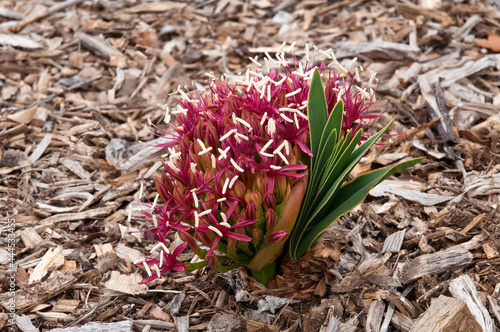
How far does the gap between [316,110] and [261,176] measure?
338 millimetres

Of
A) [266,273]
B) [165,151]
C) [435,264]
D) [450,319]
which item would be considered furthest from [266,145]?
[165,151]

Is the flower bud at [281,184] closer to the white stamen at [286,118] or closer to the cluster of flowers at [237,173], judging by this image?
the cluster of flowers at [237,173]

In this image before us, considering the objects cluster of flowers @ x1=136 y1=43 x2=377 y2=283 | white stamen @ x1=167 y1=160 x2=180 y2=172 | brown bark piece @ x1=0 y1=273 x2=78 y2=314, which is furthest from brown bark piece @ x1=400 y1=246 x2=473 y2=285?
brown bark piece @ x1=0 y1=273 x2=78 y2=314

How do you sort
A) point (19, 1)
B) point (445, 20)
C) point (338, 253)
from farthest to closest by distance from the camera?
point (19, 1), point (445, 20), point (338, 253)

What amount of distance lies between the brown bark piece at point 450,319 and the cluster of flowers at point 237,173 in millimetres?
691

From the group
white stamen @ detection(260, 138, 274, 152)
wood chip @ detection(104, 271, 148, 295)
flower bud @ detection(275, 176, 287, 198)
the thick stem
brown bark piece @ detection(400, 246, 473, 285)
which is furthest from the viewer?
wood chip @ detection(104, 271, 148, 295)

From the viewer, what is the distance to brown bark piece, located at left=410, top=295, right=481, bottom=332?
1914 millimetres

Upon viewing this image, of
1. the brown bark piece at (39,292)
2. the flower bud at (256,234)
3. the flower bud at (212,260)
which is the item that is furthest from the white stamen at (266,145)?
the brown bark piece at (39,292)

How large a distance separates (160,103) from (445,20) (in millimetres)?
2449

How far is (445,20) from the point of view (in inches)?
160

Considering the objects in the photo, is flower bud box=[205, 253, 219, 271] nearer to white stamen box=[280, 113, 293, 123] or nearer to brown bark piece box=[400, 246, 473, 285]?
white stamen box=[280, 113, 293, 123]

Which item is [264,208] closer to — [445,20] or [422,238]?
[422,238]

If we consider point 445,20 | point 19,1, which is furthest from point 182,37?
point 445,20

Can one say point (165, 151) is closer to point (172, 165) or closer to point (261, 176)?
point (172, 165)
